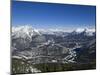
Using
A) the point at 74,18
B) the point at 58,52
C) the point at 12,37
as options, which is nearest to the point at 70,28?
the point at 74,18

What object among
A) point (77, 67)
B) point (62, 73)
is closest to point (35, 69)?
point (62, 73)

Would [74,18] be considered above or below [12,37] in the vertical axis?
above

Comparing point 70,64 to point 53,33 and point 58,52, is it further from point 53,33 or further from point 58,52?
point 53,33

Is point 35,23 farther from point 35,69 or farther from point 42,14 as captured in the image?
point 35,69

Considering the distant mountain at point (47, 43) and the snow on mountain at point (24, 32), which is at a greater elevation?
the snow on mountain at point (24, 32)

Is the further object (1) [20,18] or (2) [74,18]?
(2) [74,18]

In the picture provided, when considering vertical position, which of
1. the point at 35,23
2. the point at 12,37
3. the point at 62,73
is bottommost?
the point at 62,73

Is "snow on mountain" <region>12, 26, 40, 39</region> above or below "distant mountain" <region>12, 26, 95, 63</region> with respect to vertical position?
above

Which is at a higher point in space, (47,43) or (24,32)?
(24,32)

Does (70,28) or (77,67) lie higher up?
(70,28)
